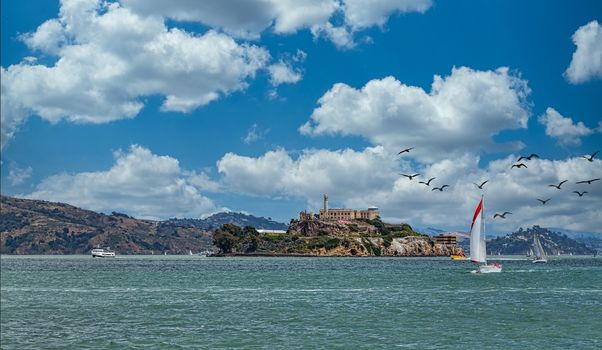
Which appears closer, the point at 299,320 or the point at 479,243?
the point at 299,320

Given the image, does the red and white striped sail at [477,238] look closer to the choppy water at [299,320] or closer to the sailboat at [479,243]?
the sailboat at [479,243]

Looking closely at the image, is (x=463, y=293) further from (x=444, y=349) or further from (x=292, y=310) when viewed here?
(x=444, y=349)

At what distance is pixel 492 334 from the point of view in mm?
39500

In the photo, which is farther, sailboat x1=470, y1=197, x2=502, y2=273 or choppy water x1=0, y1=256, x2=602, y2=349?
sailboat x1=470, y1=197, x2=502, y2=273

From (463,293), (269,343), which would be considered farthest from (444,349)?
(463,293)

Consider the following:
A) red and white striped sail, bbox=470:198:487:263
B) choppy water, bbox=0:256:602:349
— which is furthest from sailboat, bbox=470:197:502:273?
choppy water, bbox=0:256:602:349

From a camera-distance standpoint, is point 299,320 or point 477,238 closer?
point 299,320

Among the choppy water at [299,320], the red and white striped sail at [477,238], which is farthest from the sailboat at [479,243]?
the choppy water at [299,320]

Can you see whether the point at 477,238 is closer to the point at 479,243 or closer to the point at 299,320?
the point at 479,243

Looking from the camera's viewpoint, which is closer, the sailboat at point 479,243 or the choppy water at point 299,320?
the choppy water at point 299,320

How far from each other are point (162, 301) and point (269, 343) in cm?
2710

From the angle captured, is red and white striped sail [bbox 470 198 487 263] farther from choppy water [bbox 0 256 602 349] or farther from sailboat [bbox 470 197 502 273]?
choppy water [bbox 0 256 602 349]

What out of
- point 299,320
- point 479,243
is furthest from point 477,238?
point 299,320

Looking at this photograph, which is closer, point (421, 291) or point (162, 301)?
point (162, 301)
